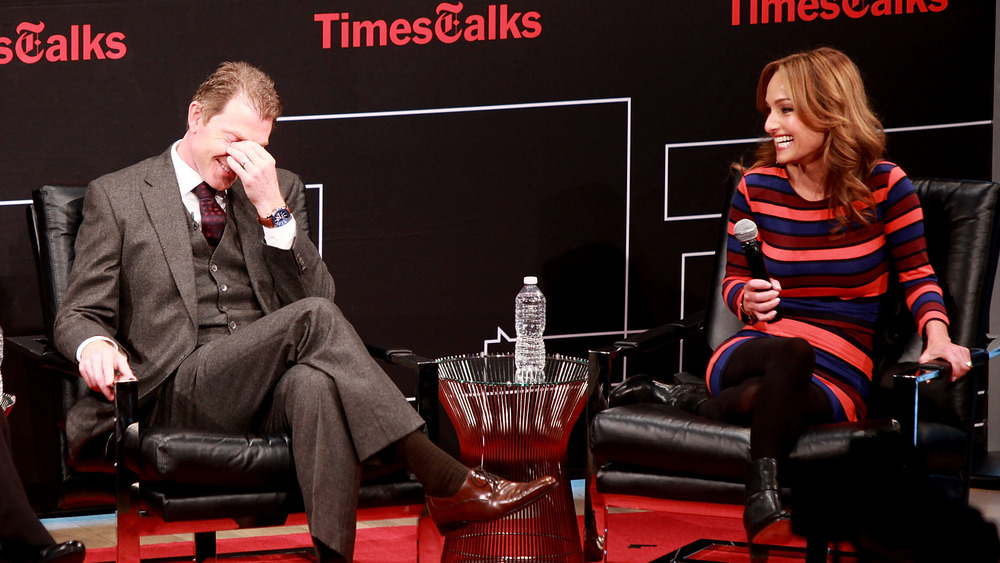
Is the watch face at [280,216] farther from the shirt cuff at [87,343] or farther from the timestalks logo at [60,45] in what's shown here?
the timestalks logo at [60,45]

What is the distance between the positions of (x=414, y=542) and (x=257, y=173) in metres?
1.29

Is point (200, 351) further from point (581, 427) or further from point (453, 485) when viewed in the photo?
point (581, 427)

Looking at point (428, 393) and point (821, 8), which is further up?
point (821, 8)

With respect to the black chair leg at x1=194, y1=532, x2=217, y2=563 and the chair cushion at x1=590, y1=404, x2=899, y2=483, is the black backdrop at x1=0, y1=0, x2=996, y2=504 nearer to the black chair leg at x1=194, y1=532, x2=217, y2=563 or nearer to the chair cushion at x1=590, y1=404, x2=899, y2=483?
the black chair leg at x1=194, y1=532, x2=217, y2=563

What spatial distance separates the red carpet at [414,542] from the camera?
3.39 meters

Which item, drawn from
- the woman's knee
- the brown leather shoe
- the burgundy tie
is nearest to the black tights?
the woman's knee

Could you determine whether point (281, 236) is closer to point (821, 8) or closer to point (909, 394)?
point (909, 394)

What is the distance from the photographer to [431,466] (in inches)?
109

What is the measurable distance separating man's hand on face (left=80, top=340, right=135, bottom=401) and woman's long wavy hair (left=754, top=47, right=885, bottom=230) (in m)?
1.88

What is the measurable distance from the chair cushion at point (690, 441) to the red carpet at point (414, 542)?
47 centimetres

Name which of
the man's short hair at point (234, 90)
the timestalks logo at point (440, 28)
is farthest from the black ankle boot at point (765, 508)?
the timestalks logo at point (440, 28)

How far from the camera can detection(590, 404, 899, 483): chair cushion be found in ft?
9.07

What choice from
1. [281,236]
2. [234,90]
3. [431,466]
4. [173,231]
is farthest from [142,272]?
[431,466]

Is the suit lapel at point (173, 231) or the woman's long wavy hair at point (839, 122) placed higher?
the woman's long wavy hair at point (839, 122)
